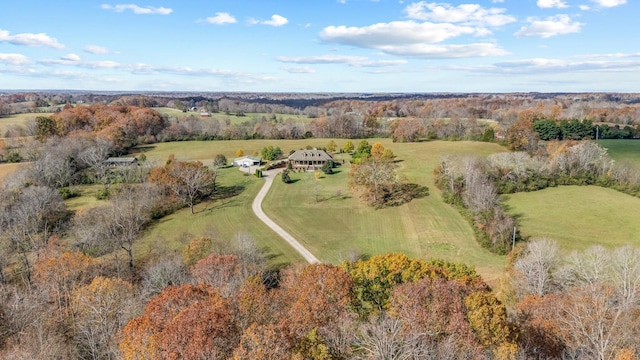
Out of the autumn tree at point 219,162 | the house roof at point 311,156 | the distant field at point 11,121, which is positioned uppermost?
the distant field at point 11,121

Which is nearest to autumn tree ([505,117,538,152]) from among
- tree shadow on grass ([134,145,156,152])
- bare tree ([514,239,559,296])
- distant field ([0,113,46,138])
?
bare tree ([514,239,559,296])

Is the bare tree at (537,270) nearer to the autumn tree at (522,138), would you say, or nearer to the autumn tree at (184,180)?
the autumn tree at (184,180)

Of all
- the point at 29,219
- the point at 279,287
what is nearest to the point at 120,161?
the point at 29,219

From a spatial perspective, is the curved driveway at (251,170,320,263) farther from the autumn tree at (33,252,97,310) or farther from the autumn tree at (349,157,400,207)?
the autumn tree at (33,252,97,310)

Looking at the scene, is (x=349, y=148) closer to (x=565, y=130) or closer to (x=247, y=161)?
(x=247, y=161)

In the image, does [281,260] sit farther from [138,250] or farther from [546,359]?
[546,359]

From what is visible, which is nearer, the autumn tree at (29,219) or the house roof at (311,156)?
the autumn tree at (29,219)

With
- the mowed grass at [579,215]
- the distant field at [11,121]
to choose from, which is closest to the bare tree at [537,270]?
the mowed grass at [579,215]

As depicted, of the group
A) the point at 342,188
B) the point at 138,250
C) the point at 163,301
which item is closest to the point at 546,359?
the point at 163,301
